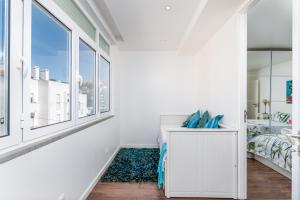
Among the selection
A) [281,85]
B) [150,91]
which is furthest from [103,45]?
[281,85]

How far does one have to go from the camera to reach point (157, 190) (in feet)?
8.02

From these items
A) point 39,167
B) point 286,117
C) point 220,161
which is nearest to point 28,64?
point 39,167

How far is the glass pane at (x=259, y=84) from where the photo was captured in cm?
432

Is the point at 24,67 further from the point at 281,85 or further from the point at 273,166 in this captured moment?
the point at 281,85

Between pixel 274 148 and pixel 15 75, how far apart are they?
361 centimetres

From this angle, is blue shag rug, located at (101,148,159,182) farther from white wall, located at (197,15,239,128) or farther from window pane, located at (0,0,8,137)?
window pane, located at (0,0,8,137)

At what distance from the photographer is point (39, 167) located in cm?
130

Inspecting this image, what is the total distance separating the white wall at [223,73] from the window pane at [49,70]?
1.98 metres

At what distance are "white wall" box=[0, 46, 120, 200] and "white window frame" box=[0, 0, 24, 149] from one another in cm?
15

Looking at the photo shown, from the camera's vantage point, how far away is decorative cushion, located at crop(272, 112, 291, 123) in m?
3.99

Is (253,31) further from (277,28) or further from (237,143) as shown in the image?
(237,143)

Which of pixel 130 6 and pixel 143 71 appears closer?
pixel 130 6

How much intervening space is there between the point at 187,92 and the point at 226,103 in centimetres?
206

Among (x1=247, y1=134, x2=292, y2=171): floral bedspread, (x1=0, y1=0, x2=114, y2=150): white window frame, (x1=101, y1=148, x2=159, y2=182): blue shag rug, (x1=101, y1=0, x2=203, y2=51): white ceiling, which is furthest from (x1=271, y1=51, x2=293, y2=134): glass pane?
(x1=0, y1=0, x2=114, y2=150): white window frame
